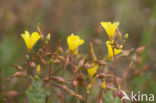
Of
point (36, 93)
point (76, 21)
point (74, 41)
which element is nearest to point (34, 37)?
point (74, 41)

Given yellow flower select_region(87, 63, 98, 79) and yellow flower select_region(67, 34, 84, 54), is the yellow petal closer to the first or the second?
yellow flower select_region(67, 34, 84, 54)

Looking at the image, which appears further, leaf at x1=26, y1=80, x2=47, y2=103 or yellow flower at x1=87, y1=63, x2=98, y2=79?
yellow flower at x1=87, y1=63, x2=98, y2=79

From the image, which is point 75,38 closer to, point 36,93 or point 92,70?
point 92,70

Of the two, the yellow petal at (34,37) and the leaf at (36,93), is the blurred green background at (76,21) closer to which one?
the leaf at (36,93)

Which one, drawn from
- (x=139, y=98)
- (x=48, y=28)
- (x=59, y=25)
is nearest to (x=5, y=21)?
(x=48, y=28)

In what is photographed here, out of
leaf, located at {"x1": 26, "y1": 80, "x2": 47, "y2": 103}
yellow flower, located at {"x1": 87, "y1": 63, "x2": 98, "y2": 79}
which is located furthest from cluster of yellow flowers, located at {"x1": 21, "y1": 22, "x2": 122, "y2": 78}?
leaf, located at {"x1": 26, "y1": 80, "x2": 47, "y2": 103}

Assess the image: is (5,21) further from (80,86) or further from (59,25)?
(80,86)

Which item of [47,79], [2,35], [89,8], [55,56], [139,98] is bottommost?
[139,98]
